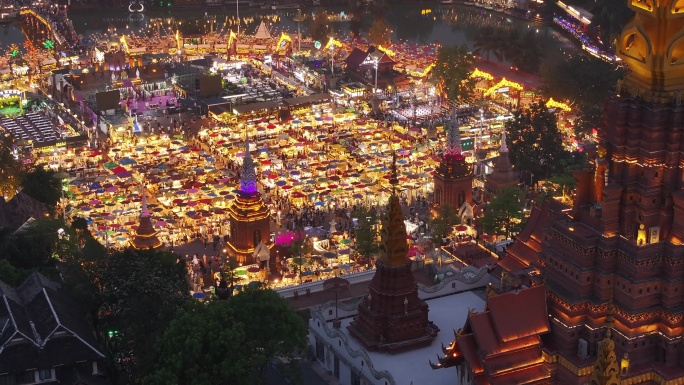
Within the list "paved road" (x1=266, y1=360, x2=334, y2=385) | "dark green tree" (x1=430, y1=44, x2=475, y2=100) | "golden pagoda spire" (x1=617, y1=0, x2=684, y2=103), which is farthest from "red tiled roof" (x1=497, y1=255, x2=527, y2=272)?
"dark green tree" (x1=430, y1=44, x2=475, y2=100)

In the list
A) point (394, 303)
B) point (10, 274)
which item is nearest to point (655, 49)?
point (394, 303)

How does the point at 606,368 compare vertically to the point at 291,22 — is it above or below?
above

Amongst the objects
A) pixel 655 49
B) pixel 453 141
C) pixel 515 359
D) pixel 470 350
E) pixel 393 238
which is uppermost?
pixel 655 49

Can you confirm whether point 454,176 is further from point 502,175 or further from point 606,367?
point 606,367

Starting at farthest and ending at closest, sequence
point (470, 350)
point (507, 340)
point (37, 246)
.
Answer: point (37, 246) < point (470, 350) < point (507, 340)

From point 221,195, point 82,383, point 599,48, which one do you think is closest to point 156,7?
point 599,48

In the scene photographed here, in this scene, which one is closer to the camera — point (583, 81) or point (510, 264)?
point (510, 264)

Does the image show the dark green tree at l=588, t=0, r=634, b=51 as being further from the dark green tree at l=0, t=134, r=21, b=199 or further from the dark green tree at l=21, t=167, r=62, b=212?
the dark green tree at l=0, t=134, r=21, b=199

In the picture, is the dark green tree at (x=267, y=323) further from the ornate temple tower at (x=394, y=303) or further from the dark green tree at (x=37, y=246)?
the dark green tree at (x=37, y=246)
